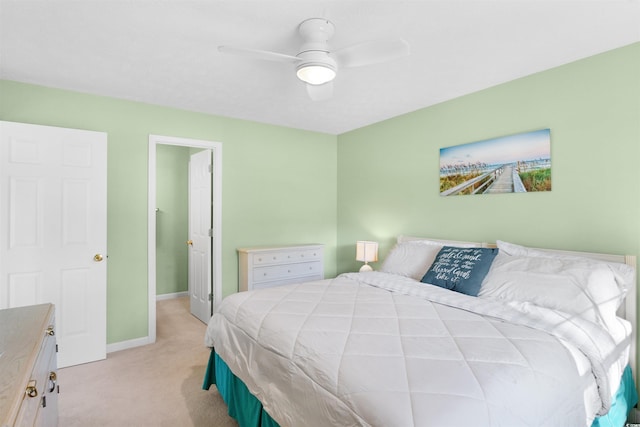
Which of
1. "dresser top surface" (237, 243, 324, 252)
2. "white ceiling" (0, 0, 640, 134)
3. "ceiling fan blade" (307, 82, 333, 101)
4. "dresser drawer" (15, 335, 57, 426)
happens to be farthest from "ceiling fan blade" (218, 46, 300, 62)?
"dresser top surface" (237, 243, 324, 252)

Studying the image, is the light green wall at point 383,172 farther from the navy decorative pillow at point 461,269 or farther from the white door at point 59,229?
the navy decorative pillow at point 461,269

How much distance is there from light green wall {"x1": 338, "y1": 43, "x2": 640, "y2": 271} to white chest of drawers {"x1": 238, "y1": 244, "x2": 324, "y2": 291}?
0.89m

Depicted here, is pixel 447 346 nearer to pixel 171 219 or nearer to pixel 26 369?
pixel 26 369

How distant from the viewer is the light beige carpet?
214 cm

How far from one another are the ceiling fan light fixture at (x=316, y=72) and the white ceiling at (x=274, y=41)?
0.24 metres

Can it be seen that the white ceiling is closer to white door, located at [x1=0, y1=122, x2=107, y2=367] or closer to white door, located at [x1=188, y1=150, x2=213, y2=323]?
white door, located at [x1=0, y1=122, x2=107, y2=367]

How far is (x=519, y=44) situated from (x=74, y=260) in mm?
3756

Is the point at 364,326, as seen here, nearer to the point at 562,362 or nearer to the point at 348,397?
the point at 348,397

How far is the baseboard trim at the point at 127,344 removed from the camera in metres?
3.16

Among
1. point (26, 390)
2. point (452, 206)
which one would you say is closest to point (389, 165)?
point (452, 206)

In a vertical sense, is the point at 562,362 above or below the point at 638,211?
below

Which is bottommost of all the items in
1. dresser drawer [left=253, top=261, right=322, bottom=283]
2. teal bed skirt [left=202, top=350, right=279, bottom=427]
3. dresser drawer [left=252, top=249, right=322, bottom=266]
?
teal bed skirt [left=202, top=350, right=279, bottom=427]

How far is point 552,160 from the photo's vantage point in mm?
2533

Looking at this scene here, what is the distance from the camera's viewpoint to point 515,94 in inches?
108
